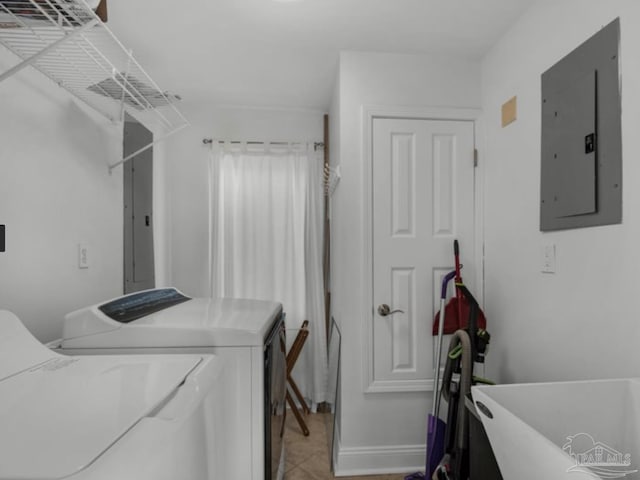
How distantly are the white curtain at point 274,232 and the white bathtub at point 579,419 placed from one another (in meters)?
1.78

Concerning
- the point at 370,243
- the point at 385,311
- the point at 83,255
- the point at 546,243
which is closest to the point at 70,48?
the point at 83,255

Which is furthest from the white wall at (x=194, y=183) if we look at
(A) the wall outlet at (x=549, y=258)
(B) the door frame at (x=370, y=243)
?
(A) the wall outlet at (x=549, y=258)

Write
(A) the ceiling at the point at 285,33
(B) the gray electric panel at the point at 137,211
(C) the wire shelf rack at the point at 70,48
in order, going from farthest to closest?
(B) the gray electric panel at the point at 137,211 < (A) the ceiling at the point at 285,33 < (C) the wire shelf rack at the point at 70,48

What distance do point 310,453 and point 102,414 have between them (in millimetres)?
1914

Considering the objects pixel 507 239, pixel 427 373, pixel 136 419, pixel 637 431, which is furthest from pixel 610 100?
pixel 136 419

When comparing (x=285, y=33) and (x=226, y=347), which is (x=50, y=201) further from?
(x=285, y=33)

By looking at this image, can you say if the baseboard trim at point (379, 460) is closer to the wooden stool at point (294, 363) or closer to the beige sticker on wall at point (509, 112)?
the wooden stool at point (294, 363)

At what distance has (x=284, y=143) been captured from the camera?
2.83m

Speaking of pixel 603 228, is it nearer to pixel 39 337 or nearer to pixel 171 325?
pixel 171 325

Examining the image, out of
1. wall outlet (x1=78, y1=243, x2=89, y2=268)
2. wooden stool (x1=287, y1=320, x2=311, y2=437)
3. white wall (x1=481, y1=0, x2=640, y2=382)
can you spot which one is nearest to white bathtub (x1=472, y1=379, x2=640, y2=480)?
white wall (x1=481, y1=0, x2=640, y2=382)

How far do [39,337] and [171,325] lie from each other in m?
0.63

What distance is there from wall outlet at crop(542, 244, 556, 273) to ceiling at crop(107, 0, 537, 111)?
3.84 ft

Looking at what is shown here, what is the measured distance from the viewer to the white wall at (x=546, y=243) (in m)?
1.18

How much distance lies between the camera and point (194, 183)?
2.82m
